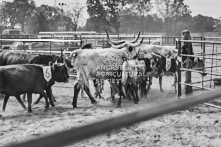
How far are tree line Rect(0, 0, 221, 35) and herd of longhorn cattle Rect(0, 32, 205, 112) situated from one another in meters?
27.9

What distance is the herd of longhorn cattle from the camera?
625cm

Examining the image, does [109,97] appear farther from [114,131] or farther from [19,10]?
[19,10]

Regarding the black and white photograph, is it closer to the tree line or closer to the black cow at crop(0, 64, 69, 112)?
the black cow at crop(0, 64, 69, 112)

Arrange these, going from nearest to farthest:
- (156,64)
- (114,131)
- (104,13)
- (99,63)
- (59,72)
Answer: (114,131) < (99,63) < (59,72) < (156,64) < (104,13)

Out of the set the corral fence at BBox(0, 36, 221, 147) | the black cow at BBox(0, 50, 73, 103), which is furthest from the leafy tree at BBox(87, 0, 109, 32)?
the corral fence at BBox(0, 36, 221, 147)

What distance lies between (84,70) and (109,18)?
36.0 metres

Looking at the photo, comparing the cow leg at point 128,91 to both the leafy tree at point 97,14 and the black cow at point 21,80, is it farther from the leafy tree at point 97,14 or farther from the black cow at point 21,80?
the leafy tree at point 97,14

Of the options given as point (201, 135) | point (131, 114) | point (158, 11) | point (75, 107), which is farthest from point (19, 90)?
point (158, 11)

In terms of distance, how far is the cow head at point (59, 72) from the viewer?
6.98 meters

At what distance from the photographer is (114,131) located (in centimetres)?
332

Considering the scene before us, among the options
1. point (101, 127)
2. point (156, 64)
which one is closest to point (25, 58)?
point (156, 64)

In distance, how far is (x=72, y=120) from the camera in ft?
18.0

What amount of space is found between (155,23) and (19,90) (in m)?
55.3

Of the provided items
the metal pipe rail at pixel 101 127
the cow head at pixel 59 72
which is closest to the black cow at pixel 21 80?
the cow head at pixel 59 72
